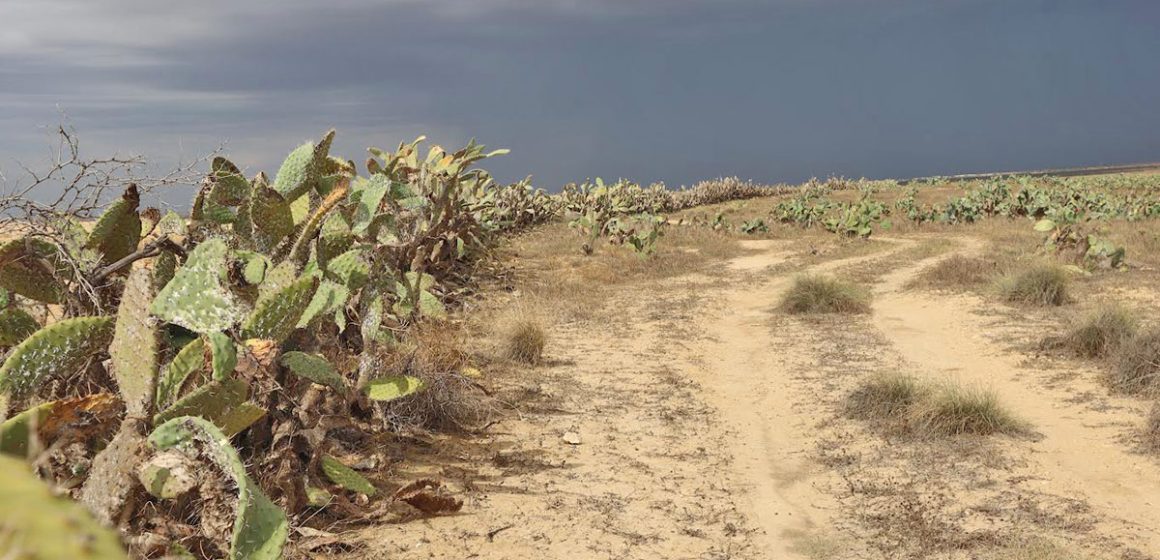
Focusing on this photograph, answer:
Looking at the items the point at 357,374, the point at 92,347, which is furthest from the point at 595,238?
the point at 92,347

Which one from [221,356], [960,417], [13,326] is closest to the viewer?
[221,356]

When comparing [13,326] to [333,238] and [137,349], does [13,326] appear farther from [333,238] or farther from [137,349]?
[333,238]

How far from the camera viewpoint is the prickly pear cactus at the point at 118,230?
368 cm

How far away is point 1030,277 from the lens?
9.78m

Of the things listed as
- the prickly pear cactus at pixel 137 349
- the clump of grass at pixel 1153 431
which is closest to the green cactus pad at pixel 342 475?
the prickly pear cactus at pixel 137 349

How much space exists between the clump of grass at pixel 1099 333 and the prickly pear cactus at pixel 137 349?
23.2 ft

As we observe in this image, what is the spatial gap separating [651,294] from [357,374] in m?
6.33

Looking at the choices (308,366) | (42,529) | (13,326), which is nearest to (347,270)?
(308,366)

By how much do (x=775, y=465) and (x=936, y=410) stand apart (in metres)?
1.22

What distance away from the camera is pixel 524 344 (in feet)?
24.7

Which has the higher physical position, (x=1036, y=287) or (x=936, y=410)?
(x=1036, y=287)

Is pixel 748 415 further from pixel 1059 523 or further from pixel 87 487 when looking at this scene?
pixel 87 487

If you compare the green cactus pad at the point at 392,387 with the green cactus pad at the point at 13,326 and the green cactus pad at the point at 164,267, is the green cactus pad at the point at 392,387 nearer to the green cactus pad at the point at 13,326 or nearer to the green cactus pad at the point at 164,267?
the green cactus pad at the point at 164,267

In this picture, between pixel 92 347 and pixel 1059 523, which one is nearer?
pixel 92 347
